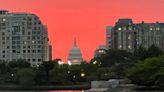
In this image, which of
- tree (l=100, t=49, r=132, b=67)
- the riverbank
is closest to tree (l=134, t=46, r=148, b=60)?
the riverbank

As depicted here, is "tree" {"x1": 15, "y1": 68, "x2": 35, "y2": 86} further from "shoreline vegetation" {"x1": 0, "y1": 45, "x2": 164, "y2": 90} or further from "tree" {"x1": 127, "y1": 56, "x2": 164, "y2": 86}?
"tree" {"x1": 127, "y1": 56, "x2": 164, "y2": 86}

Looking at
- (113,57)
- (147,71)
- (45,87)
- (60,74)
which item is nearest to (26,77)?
(45,87)

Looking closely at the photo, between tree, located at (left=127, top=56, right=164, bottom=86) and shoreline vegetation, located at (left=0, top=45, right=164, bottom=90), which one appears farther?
shoreline vegetation, located at (left=0, top=45, right=164, bottom=90)

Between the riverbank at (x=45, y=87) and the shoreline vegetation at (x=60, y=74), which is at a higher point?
the shoreline vegetation at (x=60, y=74)

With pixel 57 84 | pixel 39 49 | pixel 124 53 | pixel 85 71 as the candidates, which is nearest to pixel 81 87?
pixel 57 84

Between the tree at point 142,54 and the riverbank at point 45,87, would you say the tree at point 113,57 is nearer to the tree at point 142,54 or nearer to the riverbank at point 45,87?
the tree at point 142,54

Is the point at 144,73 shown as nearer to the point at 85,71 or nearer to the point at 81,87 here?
the point at 81,87

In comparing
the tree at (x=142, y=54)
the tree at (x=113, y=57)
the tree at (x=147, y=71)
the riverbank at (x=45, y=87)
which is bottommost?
the riverbank at (x=45, y=87)

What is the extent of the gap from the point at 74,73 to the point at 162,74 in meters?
56.2

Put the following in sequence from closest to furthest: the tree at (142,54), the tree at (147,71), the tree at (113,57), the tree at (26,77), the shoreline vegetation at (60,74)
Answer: the tree at (147,71) < the tree at (142,54) < the shoreline vegetation at (60,74) < the tree at (26,77) < the tree at (113,57)

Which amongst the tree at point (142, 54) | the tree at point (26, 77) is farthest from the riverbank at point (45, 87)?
the tree at point (142, 54)

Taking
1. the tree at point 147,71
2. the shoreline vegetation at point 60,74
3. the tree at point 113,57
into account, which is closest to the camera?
the tree at point 147,71

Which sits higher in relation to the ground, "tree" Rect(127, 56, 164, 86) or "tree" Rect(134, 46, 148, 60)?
"tree" Rect(134, 46, 148, 60)

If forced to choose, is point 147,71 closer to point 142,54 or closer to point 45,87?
point 142,54
